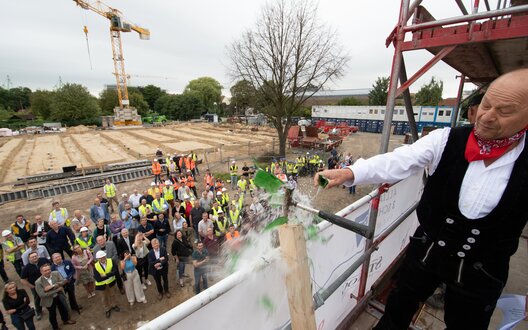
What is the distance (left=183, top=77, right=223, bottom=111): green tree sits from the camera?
72.4 meters

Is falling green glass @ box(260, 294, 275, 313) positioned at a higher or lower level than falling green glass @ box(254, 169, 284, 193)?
lower

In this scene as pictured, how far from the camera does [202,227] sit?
626 cm

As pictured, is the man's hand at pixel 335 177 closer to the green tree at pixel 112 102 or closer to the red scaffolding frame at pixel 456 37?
the red scaffolding frame at pixel 456 37

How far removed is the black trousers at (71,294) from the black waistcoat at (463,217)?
6.45m

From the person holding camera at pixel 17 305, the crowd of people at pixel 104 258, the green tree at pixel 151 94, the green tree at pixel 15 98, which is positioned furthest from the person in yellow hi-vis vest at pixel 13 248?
the green tree at pixel 15 98

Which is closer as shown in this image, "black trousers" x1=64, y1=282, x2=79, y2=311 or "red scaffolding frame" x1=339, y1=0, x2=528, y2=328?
"red scaffolding frame" x1=339, y1=0, x2=528, y2=328

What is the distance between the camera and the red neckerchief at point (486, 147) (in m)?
1.28

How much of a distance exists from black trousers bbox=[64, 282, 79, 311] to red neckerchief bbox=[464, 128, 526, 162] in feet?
22.2

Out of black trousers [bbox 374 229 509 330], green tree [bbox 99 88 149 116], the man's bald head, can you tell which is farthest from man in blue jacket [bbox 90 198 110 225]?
green tree [bbox 99 88 149 116]

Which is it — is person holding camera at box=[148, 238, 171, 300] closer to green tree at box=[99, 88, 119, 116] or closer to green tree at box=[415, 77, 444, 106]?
green tree at box=[415, 77, 444, 106]

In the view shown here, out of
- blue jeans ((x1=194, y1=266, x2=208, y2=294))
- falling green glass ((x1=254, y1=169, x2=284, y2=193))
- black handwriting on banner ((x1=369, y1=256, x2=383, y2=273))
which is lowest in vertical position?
blue jeans ((x1=194, y1=266, x2=208, y2=294))

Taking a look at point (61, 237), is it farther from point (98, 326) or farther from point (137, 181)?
point (137, 181)

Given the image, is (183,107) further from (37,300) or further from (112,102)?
(37,300)

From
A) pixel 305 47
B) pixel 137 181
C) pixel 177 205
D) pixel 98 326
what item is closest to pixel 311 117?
pixel 305 47
